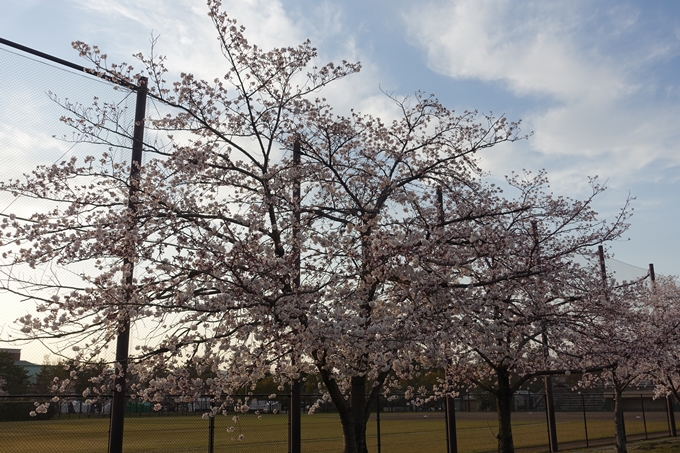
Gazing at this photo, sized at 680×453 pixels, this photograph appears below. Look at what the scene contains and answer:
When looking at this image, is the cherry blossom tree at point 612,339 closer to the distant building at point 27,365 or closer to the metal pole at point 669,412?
the distant building at point 27,365

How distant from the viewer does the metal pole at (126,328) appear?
6.57 metres

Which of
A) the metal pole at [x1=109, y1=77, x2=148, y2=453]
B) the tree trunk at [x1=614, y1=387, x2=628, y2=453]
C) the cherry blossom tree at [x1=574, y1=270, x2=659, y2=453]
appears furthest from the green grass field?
the metal pole at [x1=109, y1=77, x2=148, y2=453]

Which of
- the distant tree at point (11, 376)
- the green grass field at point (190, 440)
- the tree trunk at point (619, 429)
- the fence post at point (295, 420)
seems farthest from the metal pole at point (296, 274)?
the tree trunk at point (619, 429)

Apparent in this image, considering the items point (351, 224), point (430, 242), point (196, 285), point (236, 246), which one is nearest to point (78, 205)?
point (196, 285)

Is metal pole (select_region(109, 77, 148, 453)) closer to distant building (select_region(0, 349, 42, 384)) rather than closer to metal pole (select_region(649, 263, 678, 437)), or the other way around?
distant building (select_region(0, 349, 42, 384))

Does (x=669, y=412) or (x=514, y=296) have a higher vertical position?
(x=514, y=296)

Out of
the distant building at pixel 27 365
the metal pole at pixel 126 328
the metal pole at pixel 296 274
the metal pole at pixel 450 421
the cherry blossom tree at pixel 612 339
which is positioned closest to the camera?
the metal pole at pixel 126 328

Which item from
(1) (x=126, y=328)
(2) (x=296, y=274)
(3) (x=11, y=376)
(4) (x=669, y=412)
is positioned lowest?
(4) (x=669, y=412)

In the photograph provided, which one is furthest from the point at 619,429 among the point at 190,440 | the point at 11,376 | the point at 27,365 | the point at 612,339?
the point at 190,440

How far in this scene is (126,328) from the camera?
7.08 metres

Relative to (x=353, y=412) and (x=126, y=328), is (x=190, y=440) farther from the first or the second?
(x=126, y=328)

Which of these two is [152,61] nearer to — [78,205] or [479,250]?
[78,205]

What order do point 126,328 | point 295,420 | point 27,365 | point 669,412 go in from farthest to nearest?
point 669,412 → point 295,420 → point 27,365 → point 126,328

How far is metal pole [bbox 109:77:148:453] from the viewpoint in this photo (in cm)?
657
